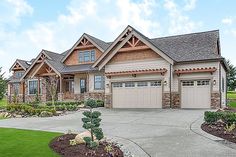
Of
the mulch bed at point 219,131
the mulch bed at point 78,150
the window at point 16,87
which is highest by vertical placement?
the window at point 16,87

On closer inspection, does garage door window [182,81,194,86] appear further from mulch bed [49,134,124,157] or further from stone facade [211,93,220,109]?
mulch bed [49,134,124,157]

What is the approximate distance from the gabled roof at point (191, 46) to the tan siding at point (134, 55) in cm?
130

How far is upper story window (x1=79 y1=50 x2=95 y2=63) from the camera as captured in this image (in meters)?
29.8

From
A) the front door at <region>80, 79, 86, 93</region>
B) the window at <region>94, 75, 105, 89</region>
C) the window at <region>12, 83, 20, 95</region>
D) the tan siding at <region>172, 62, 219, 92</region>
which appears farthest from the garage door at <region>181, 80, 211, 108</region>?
the window at <region>12, 83, 20, 95</region>

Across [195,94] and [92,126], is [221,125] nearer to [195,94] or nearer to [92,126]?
[92,126]

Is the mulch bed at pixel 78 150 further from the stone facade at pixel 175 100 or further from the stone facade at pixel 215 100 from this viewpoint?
the stone facade at pixel 215 100

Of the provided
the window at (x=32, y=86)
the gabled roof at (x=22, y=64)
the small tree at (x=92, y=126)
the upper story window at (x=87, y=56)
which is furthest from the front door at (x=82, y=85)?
the small tree at (x=92, y=126)

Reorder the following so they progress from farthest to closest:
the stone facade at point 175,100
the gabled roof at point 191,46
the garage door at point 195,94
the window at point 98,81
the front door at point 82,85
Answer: the front door at point 82,85, the window at point 98,81, the stone facade at point 175,100, the gabled roof at point 191,46, the garage door at point 195,94

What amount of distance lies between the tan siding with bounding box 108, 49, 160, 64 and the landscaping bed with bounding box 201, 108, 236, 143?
10269mm

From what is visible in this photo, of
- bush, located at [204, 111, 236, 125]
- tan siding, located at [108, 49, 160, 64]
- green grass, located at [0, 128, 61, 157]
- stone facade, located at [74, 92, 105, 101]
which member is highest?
tan siding, located at [108, 49, 160, 64]

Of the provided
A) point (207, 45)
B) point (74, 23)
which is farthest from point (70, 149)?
point (207, 45)

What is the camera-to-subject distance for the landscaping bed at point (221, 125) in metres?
9.68

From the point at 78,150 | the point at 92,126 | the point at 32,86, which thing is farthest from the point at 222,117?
the point at 32,86

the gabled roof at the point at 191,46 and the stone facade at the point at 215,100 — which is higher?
the gabled roof at the point at 191,46
